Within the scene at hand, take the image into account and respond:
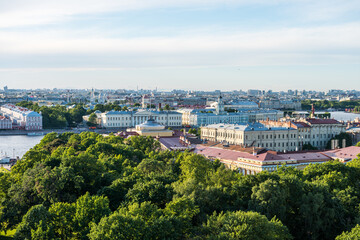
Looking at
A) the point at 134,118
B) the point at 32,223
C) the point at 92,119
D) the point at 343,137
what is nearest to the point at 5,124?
the point at 92,119

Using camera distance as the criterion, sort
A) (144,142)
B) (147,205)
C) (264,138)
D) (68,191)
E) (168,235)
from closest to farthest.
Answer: (168,235), (147,205), (68,191), (144,142), (264,138)

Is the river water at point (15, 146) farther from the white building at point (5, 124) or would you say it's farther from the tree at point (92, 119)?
the tree at point (92, 119)

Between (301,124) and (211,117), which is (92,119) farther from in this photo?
(301,124)

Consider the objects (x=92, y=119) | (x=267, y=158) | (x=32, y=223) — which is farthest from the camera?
(x=92, y=119)

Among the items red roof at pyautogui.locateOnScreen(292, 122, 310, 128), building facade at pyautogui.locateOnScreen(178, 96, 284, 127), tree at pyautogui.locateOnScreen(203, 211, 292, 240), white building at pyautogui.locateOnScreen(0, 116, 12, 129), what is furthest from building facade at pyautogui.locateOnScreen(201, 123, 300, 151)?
white building at pyautogui.locateOnScreen(0, 116, 12, 129)

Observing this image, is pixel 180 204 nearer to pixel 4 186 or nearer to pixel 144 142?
pixel 4 186

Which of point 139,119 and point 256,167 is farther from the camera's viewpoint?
point 139,119

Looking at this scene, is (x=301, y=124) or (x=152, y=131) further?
(x=301, y=124)

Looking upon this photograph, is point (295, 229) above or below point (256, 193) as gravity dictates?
below

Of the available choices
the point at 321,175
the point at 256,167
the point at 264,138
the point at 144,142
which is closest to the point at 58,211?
the point at 321,175
